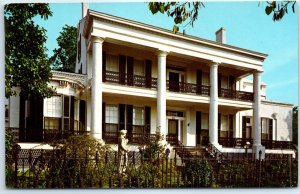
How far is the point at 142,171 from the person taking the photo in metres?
6.98

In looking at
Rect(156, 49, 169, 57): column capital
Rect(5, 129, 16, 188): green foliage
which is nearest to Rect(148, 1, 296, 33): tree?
Rect(5, 129, 16, 188): green foliage

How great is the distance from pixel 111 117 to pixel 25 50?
4.64 m

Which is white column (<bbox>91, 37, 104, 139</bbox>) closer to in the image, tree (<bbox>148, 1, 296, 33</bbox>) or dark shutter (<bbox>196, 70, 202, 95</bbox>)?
dark shutter (<bbox>196, 70, 202, 95</bbox>)

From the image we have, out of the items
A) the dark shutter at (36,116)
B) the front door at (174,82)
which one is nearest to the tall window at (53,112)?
the dark shutter at (36,116)

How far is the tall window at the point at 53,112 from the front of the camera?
9.85m

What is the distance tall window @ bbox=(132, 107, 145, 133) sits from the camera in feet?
38.4

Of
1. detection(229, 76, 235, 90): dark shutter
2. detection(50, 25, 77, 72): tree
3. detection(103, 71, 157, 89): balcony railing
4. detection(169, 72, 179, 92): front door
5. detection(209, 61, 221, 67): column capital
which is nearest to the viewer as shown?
detection(50, 25, 77, 72): tree

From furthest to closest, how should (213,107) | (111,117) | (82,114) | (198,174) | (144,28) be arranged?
(213,107) < (111,117) < (82,114) < (144,28) < (198,174)

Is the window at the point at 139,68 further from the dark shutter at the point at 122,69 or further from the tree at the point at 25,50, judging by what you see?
the tree at the point at 25,50

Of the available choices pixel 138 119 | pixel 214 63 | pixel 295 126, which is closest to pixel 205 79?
pixel 214 63

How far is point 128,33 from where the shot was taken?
10234 millimetres

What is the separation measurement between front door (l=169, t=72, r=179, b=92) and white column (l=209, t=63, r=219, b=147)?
117 centimetres

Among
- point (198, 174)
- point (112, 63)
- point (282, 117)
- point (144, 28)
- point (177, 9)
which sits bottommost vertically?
point (198, 174)

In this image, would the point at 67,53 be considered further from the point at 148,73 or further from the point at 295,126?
the point at 295,126
